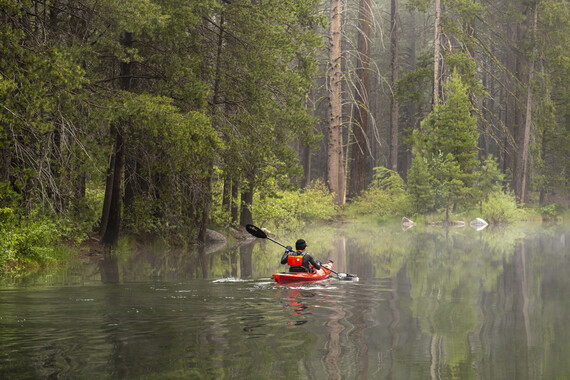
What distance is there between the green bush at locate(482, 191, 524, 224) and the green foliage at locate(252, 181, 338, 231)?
8006 millimetres

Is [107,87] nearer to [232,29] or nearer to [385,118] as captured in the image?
[232,29]

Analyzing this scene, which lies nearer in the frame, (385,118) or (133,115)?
(133,115)

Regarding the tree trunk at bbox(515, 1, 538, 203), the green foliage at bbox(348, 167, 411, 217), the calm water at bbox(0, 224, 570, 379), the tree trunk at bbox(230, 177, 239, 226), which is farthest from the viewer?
the tree trunk at bbox(515, 1, 538, 203)

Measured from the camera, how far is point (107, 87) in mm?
18141

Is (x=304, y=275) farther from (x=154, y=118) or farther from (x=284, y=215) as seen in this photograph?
(x=284, y=215)

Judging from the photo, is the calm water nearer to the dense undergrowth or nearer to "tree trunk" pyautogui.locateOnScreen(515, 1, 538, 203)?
the dense undergrowth

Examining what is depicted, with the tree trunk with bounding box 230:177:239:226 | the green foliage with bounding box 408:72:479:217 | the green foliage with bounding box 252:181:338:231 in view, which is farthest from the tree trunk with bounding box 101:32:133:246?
the green foliage with bounding box 408:72:479:217

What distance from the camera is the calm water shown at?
24.5 feet

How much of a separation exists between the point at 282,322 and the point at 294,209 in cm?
2243

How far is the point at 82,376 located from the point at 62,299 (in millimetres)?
4818

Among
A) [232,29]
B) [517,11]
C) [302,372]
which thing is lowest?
[302,372]

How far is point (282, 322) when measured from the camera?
10.1 meters

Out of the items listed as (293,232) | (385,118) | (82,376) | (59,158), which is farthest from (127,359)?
(385,118)

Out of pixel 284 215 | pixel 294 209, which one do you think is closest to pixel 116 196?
pixel 284 215
